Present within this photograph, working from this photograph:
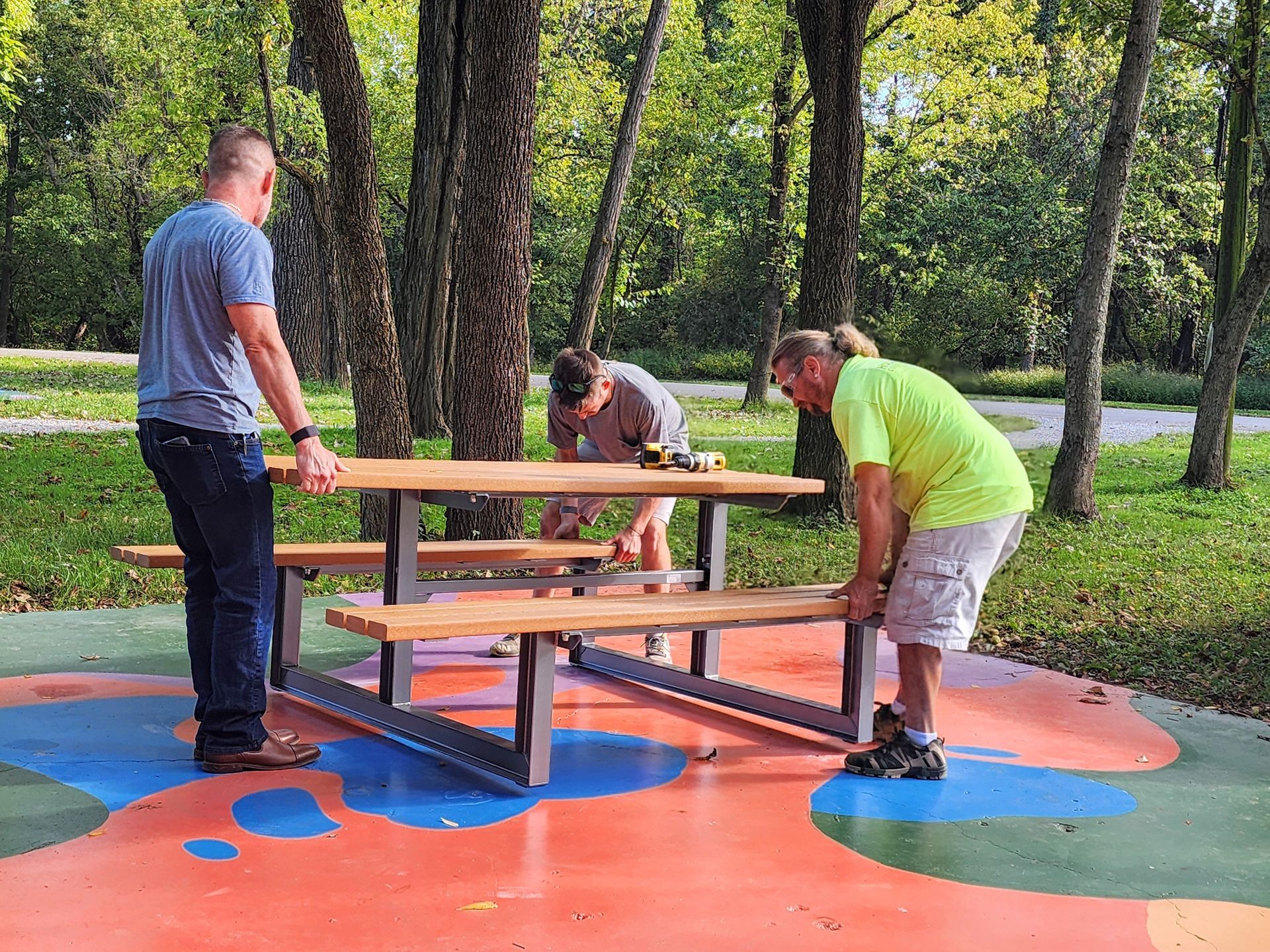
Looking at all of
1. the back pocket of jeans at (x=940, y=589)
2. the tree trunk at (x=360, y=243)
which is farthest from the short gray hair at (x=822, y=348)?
the tree trunk at (x=360, y=243)

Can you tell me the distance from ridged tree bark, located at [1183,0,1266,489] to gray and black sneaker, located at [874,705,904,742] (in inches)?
374

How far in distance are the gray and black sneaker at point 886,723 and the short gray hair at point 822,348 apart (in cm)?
149

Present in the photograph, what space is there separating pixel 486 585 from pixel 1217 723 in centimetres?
342

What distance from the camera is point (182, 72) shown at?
19.7 m

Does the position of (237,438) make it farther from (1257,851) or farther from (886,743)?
(1257,851)

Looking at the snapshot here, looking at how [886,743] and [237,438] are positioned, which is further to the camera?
[886,743]

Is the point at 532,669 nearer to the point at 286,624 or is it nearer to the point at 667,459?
the point at 667,459

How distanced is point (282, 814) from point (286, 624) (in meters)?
1.84

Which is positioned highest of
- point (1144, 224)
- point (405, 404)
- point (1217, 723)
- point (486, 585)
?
point (1144, 224)

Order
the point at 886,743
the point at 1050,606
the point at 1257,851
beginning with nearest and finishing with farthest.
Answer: the point at 1257,851 < the point at 886,743 < the point at 1050,606

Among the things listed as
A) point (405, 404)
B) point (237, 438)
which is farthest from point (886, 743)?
point (405, 404)

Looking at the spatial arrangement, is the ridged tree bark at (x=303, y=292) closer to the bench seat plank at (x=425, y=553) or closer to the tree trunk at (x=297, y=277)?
the tree trunk at (x=297, y=277)

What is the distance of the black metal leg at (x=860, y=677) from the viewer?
4.72 metres

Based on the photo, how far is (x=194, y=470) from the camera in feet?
12.5
